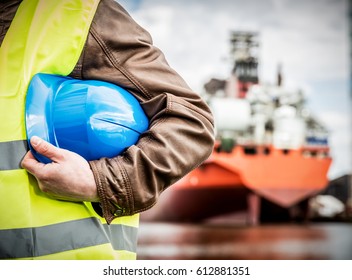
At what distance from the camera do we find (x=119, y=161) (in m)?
0.77

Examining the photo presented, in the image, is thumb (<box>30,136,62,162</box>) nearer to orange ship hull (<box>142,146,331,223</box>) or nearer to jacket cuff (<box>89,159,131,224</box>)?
jacket cuff (<box>89,159,131,224</box>)

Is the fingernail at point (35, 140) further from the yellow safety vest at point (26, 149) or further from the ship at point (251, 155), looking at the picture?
the ship at point (251, 155)

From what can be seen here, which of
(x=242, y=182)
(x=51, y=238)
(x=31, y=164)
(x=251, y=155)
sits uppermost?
(x=31, y=164)

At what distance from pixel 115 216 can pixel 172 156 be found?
4.3 inches

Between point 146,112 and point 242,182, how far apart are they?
13.3 meters

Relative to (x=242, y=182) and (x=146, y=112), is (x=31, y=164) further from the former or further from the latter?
(x=242, y=182)

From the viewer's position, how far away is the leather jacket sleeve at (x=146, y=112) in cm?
77

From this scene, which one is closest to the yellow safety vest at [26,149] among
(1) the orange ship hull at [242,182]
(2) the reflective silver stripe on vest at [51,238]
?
(2) the reflective silver stripe on vest at [51,238]

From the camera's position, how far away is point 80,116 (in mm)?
758

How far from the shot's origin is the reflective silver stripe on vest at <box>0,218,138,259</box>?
0.78m

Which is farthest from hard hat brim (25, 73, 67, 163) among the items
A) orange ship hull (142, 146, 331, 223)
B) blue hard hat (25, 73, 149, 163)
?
orange ship hull (142, 146, 331, 223)

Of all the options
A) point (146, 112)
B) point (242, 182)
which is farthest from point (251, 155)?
point (146, 112)
